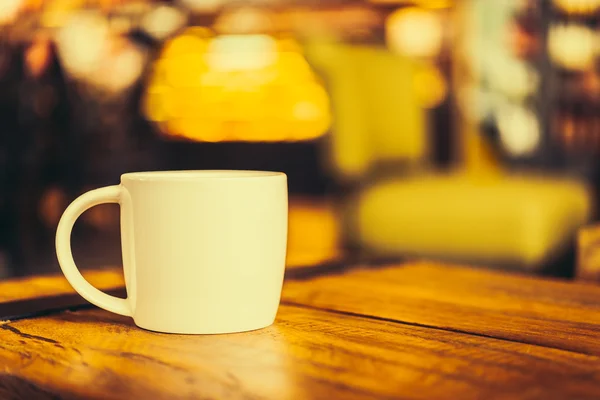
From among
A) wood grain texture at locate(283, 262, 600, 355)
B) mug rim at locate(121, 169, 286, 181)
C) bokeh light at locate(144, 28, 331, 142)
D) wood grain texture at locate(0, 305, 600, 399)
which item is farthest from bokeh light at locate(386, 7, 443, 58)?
wood grain texture at locate(0, 305, 600, 399)

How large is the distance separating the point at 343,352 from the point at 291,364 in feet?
0.13

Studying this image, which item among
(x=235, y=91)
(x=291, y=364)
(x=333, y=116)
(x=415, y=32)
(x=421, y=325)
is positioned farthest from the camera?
(x=235, y=91)

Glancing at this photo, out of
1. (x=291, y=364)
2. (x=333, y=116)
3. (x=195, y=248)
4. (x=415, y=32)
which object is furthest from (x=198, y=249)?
(x=415, y=32)

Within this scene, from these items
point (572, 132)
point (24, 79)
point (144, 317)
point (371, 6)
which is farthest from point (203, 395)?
point (371, 6)

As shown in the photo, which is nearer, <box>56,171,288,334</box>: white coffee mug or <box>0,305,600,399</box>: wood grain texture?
<box>0,305,600,399</box>: wood grain texture

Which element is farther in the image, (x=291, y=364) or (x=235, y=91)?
(x=235, y=91)

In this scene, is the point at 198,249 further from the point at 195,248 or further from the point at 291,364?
the point at 291,364

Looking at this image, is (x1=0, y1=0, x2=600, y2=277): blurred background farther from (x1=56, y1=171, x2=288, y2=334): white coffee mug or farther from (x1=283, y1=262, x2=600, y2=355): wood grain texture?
(x1=56, y1=171, x2=288, y2=334): white coffee mug

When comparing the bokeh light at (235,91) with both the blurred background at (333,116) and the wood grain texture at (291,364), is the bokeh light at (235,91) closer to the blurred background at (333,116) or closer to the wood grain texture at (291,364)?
the blurred background at (333,116)

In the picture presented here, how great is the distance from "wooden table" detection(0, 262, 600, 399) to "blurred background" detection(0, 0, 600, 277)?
11.0 inches

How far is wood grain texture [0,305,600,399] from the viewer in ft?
1.33

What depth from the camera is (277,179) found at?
1.81 feet

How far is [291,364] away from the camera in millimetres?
453

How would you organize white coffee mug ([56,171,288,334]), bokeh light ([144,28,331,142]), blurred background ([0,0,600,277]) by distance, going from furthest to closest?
bokeh light ([144,28,331,142]), blurred background ([0,0,600,277]), white coffee mug ([56,171,288,334])
